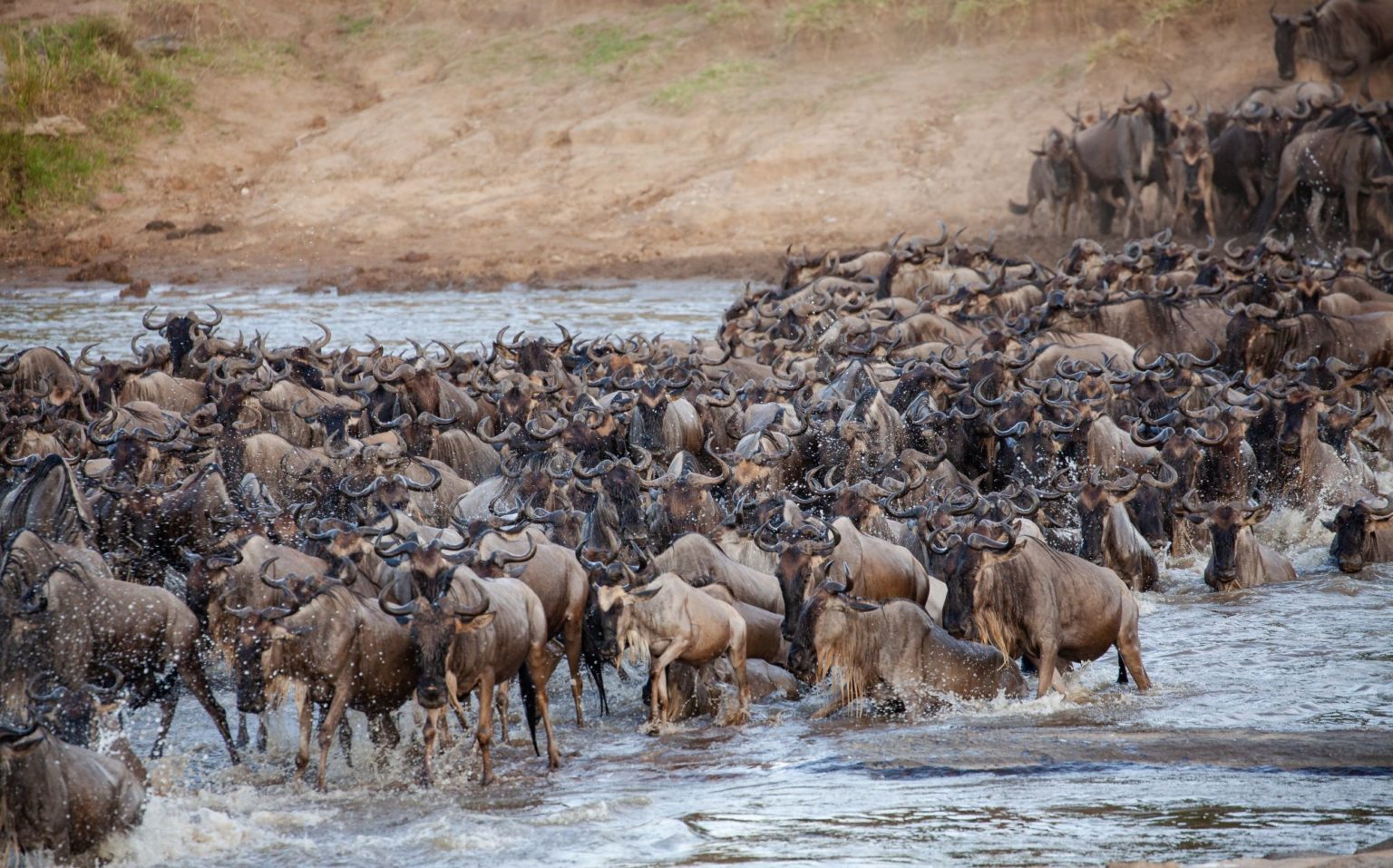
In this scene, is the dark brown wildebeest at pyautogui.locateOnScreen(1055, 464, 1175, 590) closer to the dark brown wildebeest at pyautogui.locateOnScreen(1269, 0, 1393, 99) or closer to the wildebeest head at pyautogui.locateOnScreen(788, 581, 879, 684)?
the wildebeest head at pyautogui.locateOnScreen(788, 581, 879, 684)

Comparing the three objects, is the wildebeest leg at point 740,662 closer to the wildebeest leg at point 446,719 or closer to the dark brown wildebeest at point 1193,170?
the wildebeest leg at point 446,719

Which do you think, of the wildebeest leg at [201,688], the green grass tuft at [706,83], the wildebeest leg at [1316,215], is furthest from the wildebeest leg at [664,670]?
the green grass tuft at [706,83]

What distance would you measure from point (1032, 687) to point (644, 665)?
2.36 meters

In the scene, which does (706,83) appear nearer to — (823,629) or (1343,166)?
(1343,166)

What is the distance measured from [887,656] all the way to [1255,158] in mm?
18970

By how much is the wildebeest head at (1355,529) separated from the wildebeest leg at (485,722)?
697 centimetres

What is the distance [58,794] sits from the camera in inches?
271

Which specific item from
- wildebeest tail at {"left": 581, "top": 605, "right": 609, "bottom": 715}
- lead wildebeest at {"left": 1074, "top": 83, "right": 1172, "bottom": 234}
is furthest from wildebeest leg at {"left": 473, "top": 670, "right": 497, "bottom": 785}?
lead wildebeest at {"left": 1074, "top": 83, "right": 1172, "bottom": 234}

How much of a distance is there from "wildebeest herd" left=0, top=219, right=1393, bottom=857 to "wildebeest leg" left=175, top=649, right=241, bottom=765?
2cm

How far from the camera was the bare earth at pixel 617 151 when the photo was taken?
1139 inches

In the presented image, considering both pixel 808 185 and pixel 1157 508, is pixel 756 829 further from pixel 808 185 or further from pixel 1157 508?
pixel 808 185

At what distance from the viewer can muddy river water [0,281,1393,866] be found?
754cm

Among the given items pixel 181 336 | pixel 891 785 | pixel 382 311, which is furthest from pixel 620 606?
pixel 382 311

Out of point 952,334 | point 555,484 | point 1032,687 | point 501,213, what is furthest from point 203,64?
A: point 1032,687
